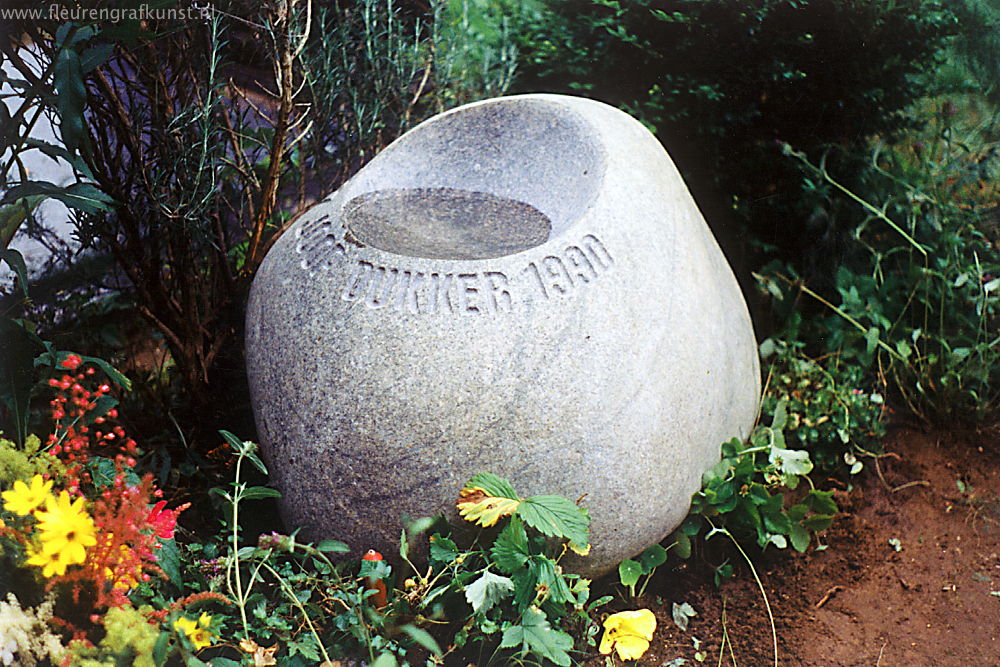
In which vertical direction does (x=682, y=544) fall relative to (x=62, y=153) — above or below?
below

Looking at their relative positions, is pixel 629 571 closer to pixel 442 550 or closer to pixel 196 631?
pixel 442 550

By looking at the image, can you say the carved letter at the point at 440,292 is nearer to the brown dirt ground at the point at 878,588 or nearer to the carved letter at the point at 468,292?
the carved letter at the point at 468,292

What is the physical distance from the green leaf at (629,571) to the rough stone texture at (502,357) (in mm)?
28

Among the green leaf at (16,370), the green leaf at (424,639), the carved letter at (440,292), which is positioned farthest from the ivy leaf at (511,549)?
the green leaf at (16,370)

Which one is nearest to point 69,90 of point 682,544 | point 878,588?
point 682,544

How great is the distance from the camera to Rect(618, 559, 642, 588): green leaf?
2414mm

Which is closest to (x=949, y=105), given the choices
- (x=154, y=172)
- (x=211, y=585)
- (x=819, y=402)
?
(x=819, y=402)

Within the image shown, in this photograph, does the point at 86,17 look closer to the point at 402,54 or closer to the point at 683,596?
the point at 402,54

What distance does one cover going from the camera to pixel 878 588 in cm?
272

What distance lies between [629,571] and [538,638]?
19.9 inches

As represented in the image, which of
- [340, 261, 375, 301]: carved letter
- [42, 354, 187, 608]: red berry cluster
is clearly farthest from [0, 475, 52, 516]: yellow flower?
[340, 261, 375, 301]: carved letter

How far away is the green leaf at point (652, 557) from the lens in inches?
97.0

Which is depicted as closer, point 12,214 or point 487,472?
point 487,472

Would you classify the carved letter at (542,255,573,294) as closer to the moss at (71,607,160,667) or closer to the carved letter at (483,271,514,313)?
the carved letter at (483,271,514,313)
